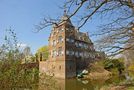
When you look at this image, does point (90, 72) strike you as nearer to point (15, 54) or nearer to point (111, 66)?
point (111, 66)

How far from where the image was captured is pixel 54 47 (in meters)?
54.8

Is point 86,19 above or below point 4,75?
above

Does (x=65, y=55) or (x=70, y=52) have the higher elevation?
(x=70, y=52)

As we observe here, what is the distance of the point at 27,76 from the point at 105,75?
45.4 metres

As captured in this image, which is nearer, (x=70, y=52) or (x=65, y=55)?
(x=65, y=55)

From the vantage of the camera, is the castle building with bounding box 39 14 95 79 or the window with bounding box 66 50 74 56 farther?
the window with bounding box 66 50 74 56

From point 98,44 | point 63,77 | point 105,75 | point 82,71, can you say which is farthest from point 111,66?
point 98,44

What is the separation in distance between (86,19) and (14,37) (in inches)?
184

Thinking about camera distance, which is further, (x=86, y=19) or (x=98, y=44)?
(x=98, y=44)

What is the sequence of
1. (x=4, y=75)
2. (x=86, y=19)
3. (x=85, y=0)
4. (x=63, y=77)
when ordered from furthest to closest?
(x=63, y=77), (x=86, y=19), (x=85, y=0), (x=4, y=75)

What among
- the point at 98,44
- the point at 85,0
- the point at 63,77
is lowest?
the point at 63,77

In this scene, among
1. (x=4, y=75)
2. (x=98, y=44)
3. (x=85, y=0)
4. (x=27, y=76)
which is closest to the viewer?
(x=4, y=75)

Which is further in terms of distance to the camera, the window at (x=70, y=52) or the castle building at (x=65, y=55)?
the window at (x=70, y=52)

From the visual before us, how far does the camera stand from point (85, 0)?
934 cm
